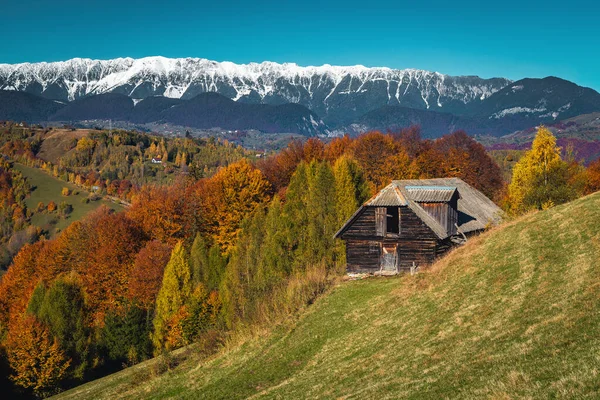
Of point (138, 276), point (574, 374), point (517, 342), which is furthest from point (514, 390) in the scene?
point (138, 276)

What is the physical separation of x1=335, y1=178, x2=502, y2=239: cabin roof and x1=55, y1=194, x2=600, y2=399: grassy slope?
374 inches

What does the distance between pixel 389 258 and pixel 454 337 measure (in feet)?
87.4

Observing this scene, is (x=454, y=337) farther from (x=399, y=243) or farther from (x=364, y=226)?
(x=364, y=226)

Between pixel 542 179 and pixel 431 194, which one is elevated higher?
pixel 542 179

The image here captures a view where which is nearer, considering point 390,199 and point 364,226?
point 390,199

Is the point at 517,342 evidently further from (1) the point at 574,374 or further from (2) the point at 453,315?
(2) the point at 453,315

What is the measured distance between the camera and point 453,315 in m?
24.5

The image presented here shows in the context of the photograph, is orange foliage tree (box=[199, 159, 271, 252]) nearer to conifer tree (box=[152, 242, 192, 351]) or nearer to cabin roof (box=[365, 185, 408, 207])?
conifer tree (box=[152, 242, 192, 351])

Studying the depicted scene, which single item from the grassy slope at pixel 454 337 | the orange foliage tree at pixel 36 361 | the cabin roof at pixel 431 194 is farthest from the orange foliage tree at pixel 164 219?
the cabin roof at pixel 431 194

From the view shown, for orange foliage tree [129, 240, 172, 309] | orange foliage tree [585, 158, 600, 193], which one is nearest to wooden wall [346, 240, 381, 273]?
orange foliage tree [129, 240, 172, 309]

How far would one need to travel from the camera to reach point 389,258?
4825cm

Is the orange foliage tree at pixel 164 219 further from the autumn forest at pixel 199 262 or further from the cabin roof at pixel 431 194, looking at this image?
the cabin roof at pixel 431 194

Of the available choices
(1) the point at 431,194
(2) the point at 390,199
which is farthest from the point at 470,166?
(2) the point at 390,199

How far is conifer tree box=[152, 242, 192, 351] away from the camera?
63.2m
